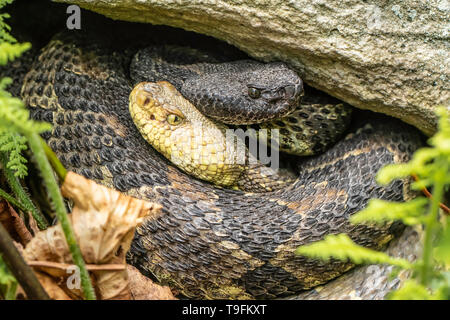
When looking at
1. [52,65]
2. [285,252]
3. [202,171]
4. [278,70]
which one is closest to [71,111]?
[52,65]

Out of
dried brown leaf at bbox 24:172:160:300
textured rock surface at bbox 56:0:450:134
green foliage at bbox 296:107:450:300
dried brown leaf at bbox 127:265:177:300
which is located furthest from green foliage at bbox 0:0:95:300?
textured rock surface at bbox 56:0:450:134

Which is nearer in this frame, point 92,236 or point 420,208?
point 420,208

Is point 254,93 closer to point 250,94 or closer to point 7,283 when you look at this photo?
point 250,94

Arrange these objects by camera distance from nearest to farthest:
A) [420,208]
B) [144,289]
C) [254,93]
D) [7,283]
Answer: [420,208] < [7,283] < [144,289] < [254,93]

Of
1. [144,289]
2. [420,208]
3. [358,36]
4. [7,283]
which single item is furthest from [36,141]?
[358,36]

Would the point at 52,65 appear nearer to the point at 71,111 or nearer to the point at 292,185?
the point at 71,111

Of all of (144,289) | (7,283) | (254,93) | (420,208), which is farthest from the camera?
(254,93)
